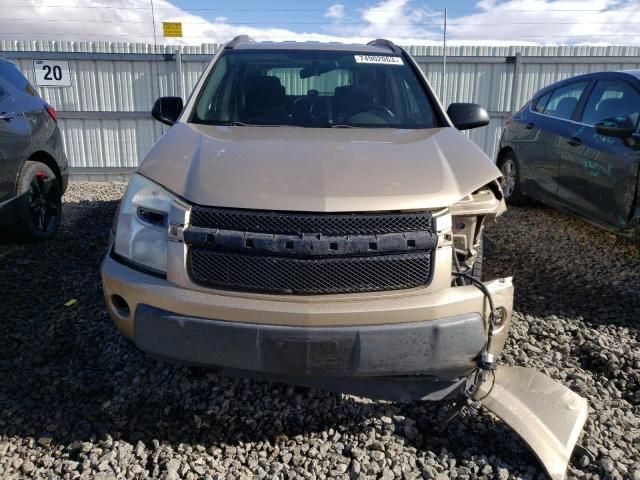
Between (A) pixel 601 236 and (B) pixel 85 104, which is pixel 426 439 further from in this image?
(B) pixel 85 104

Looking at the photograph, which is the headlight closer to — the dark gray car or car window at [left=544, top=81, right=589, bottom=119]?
the dark gray car

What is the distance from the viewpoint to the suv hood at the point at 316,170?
2.12 meters

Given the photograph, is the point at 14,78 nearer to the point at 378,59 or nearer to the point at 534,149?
the point at 378,59

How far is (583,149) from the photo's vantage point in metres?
4.84

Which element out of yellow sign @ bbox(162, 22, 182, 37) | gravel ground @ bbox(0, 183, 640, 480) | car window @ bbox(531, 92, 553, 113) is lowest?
gravel ground @ bbox(0, 183, 640, 480)

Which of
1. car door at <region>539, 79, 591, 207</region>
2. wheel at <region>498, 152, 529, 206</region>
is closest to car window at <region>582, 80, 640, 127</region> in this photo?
car door at <region>539, 79, 591, 207</region>

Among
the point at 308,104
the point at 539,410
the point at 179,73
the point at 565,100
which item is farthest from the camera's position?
the point at 179,73

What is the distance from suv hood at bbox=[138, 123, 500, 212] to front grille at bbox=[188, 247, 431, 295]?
21 centimetres

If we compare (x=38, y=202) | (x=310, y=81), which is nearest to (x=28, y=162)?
(x=38, y=202)

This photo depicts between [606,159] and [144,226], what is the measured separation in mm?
3945

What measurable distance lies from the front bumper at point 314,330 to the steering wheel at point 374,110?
1577mm

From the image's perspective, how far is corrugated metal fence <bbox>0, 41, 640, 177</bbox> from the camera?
9680 millimetres

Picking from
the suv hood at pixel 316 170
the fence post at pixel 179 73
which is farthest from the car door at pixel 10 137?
the fence post at pixel 179 73

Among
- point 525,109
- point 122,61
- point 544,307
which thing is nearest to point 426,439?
point 544,307
